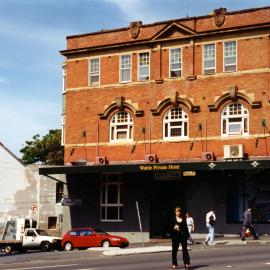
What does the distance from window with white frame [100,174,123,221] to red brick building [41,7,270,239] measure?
0.20 ft

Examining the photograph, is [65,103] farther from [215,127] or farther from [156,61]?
[215,127]

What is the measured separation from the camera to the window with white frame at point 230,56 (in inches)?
1310

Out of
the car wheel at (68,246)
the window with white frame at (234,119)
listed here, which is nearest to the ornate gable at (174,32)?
the window with white frame at (234,119)

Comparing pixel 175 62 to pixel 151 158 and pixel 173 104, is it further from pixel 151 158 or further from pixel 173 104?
pixel 151 158

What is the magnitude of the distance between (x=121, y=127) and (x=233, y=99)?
7.02m

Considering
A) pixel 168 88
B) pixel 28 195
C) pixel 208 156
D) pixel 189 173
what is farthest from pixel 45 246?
pixel 28 195

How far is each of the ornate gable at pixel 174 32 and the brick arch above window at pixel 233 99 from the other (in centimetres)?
416

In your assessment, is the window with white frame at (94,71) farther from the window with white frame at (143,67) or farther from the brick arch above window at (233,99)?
the brick arch above window at (233,99)

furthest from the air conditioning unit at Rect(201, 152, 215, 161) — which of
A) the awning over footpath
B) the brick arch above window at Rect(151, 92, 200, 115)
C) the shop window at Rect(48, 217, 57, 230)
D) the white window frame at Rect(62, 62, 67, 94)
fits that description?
the shop window at Rect(48, 217, 57, 230)

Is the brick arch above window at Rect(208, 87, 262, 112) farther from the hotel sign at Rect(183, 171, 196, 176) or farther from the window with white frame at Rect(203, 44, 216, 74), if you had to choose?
the hotel sign at Rect(183, 171, 196, 176)

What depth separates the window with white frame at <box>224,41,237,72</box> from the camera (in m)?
33.3

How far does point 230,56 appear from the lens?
110ft

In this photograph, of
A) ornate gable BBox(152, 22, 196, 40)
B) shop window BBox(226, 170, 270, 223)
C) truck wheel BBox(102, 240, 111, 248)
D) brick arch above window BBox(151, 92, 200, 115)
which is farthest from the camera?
ornate gable BBox(152, 22, 196, 40)

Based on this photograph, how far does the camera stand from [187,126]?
111 ft
